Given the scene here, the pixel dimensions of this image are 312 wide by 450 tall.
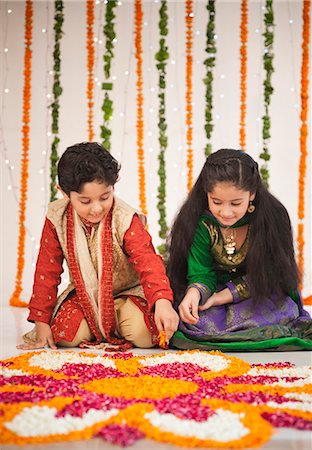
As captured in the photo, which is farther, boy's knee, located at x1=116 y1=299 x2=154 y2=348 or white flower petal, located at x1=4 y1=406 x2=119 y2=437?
boy's knee, located at x1=116 y1=299 x2=154 y2=348

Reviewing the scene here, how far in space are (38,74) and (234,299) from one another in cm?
311

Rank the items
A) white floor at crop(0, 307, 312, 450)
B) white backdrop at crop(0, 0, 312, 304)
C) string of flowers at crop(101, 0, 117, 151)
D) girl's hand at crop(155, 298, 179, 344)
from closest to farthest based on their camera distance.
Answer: white floor at crop(0, 307, 312, 450) < girl's hand at crop(155, 298, 179, 344) < string of flowers at crop(101, 0, 117, 151) < white backdrop at crop(0, 0, 312, 304)

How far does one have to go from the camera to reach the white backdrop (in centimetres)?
548

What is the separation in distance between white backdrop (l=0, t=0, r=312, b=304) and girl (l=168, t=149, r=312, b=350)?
7.84 feet

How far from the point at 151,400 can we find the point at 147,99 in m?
3.97

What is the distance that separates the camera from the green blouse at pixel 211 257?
308 cm

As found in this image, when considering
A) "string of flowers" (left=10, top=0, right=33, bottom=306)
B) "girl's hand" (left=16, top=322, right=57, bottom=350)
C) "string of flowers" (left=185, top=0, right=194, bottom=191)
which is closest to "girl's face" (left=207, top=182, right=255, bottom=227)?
"girl's hand" (left=16, top=322, right=57, bottom=350)

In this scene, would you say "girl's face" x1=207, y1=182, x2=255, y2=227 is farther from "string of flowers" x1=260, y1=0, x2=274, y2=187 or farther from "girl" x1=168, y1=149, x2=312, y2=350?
"string of flowers" x1=260, y1=0, x2=274, y2=187

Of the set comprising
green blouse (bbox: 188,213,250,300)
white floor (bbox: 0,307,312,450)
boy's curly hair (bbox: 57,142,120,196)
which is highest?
boy's curly hair (bbox: 57,142,120,196)

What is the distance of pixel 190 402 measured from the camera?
1.78 meters

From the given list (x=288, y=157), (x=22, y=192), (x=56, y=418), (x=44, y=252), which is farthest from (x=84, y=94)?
(x=56, y=418)

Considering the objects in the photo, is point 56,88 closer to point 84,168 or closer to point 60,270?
point 60,270

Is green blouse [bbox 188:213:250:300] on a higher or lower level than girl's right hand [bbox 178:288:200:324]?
higher

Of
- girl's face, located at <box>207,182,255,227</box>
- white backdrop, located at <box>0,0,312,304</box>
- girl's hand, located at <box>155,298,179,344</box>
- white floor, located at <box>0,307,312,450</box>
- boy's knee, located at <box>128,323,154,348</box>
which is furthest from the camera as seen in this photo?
white backdrop, located at <box>0,0,312,304</box>
